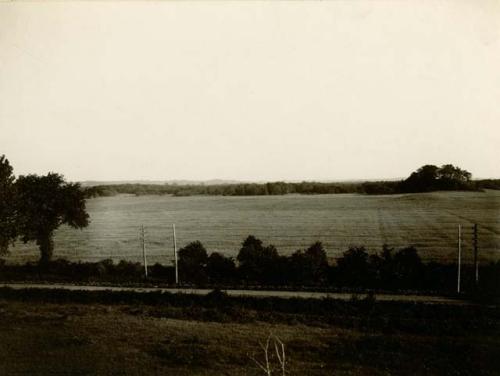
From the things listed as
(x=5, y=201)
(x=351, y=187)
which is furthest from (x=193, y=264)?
(x=351, y=187)

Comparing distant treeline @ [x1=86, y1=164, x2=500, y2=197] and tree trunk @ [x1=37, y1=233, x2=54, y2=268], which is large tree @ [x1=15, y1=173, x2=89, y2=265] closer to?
tree trunk @ [x1=37, y1=233, x2=54, y2=268]

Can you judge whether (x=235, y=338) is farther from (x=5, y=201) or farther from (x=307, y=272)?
(x=5, y=201)

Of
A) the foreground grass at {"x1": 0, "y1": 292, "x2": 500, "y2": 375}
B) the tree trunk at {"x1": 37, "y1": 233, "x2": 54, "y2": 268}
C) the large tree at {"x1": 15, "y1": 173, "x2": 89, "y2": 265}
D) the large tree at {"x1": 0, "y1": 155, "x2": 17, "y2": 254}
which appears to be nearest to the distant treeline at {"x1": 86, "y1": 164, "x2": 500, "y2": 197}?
the large tree at {"x1": 15, "y1": 173, "x2": 89, "y2": 265}

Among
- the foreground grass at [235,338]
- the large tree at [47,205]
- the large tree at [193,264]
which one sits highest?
the large tree at [47,205]

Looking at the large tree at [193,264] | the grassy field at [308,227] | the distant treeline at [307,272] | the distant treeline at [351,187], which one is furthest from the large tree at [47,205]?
the large tree at [193,264]

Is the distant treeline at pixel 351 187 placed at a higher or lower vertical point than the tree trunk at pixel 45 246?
higher

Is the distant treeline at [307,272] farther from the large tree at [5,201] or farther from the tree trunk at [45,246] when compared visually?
the large tree at [5,201]
